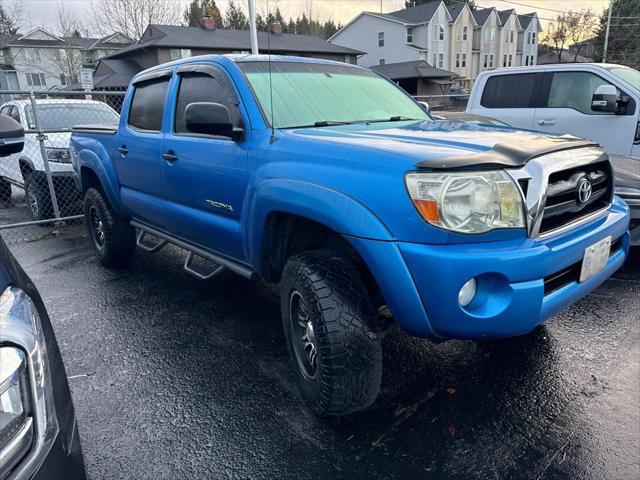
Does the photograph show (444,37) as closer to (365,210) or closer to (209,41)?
(209,41)

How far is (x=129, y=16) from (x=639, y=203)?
39.7 metres

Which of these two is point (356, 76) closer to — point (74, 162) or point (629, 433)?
Result: point (629, 433)

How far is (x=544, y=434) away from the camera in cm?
243

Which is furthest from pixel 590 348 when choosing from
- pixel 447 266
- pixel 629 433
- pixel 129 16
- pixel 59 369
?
pixel 129 16

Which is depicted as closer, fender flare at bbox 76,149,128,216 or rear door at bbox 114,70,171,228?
rear door at bbox 114,70,171,228

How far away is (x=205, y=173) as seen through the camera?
3.25m

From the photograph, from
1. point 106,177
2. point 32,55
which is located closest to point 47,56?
point 32,55

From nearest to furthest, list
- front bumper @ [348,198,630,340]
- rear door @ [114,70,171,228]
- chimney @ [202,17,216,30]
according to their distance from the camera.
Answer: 1. front bumper @ [348,198,630,340]
2. rear door @ [114,70,171,228]
3. chimney @ [202,17,216,30]

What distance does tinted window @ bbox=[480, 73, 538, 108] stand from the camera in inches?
278

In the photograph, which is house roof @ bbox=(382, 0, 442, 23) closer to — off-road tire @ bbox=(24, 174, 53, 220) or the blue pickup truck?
off-road tire @ bbox=(24, 174, 53, 220)

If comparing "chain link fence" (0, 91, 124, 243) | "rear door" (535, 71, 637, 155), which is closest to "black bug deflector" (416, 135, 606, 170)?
"rear door" (535, 71, 637, 155)

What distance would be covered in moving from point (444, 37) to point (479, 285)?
5098cm

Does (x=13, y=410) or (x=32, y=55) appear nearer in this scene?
(x=13, y=410)

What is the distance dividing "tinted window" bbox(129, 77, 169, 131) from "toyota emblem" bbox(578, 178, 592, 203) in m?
3.08
